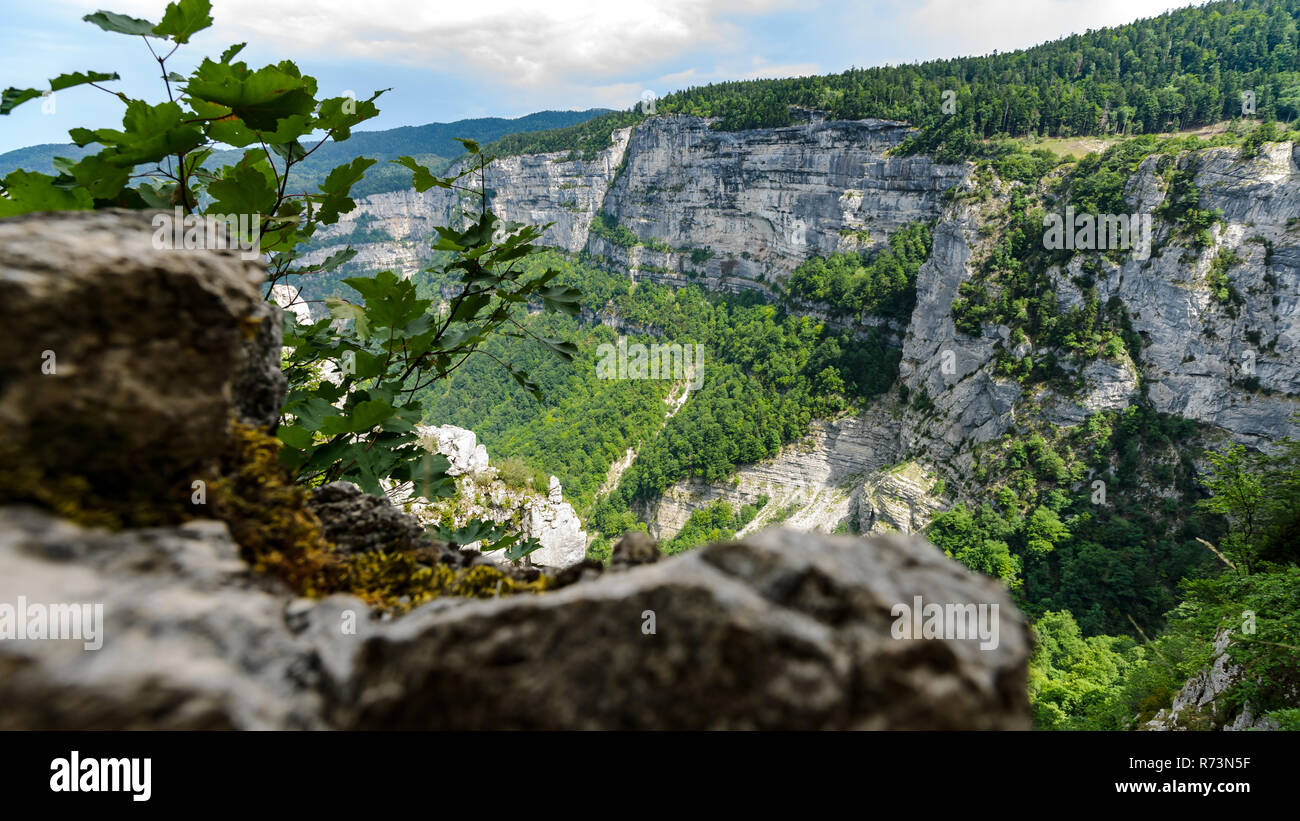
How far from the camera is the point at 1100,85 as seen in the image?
63656mm

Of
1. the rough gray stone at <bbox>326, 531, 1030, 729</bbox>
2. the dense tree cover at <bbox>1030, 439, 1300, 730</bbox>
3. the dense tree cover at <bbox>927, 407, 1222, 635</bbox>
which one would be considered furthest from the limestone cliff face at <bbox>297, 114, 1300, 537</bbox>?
the dense tree cover at <bbox>1030, 439, 1300, 730</bbox>

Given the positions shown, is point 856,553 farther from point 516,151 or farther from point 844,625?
point 516,151

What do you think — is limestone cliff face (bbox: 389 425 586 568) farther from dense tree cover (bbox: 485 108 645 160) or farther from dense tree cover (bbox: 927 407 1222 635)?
dense tree cover (bbox: 485 108 645 160)

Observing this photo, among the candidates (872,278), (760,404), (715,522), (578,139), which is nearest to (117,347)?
(715,522)

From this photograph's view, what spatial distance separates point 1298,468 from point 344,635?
22.4m

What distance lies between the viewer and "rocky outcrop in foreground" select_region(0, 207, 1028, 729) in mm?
1150

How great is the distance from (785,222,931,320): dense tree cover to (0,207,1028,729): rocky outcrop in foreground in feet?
231

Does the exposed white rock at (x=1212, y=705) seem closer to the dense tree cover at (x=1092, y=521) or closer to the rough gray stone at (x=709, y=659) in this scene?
the rough gray stone at (x=709, y=659)

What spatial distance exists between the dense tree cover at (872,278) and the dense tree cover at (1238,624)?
46.7m

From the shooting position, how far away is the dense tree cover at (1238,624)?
355 inches

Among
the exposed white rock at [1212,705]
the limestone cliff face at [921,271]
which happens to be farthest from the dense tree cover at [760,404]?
the exposed white rock at [1212,705]

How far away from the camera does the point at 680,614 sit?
131 cm

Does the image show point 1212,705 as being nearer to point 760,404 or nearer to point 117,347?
point 117,347
